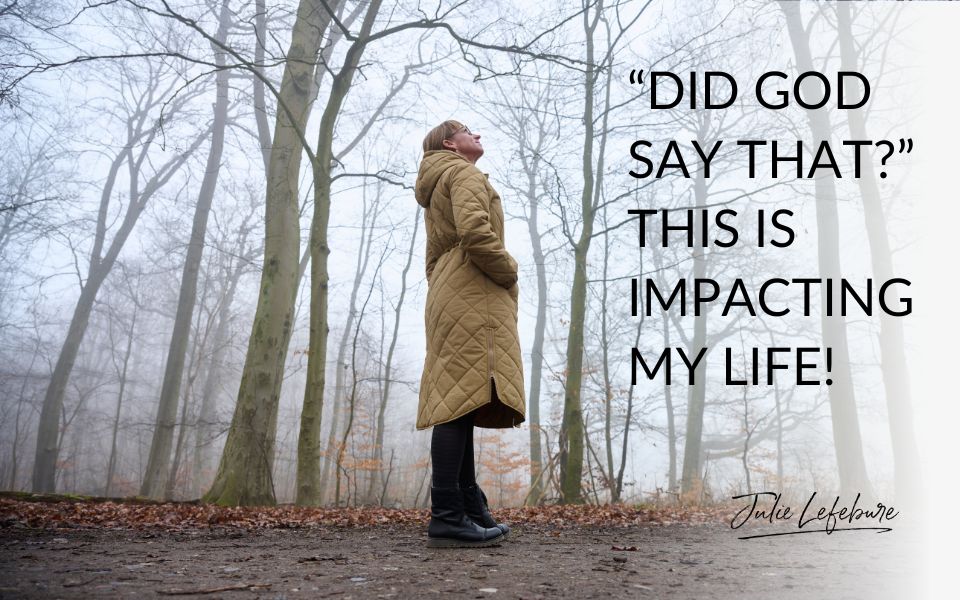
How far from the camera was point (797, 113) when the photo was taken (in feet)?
41.2

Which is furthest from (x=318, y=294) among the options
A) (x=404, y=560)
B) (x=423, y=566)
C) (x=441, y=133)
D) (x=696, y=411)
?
(x=696, y=411)

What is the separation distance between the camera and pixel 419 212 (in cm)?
1861

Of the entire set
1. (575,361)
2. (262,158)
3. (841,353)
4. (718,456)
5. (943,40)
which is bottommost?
(718,456)

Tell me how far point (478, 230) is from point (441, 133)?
975 millimetres

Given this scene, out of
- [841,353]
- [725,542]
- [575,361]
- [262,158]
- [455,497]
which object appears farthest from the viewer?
[262,158]

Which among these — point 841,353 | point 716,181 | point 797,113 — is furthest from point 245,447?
point 716,181

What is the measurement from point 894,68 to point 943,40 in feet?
2.68

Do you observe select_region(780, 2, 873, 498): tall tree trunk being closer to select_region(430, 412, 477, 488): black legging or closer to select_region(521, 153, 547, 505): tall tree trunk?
select_region(521, 153, 547, 505): tall tree trunk

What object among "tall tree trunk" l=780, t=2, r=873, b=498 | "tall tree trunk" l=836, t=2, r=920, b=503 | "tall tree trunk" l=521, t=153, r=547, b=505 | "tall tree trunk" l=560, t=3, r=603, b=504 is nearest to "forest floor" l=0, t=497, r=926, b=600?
"tall tree trunk" l=560, t=3, r=603, b=504

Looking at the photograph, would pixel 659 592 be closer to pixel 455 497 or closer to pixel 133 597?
pixel 455 497

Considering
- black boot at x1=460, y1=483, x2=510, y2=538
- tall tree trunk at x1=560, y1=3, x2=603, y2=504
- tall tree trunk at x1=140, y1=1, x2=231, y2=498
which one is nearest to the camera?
black boot at x1=460, y1=483, x2=510, y2=538

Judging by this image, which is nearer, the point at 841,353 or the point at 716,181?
the point at 841,353

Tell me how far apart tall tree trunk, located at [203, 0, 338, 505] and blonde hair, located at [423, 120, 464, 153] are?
2513 millimetres

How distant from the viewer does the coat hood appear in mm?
3479
